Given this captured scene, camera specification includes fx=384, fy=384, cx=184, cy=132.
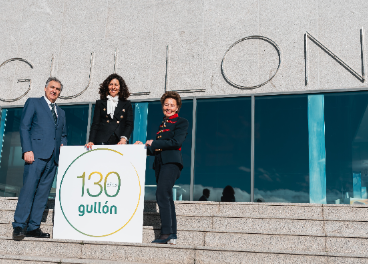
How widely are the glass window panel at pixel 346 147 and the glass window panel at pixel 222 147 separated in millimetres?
1552

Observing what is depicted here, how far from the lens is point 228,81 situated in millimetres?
8133

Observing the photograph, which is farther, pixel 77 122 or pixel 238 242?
pixel 77 122

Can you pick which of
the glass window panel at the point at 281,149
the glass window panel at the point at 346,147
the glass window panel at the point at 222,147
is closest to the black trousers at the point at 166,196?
the glass window panel at the point at 222,147

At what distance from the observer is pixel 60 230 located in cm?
457

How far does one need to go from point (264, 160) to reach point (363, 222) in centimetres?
314

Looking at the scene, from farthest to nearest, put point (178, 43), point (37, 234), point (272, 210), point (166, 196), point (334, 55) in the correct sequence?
point (178, 43), point (334, 55), point (272, 210), point (37, 234), point (166, 196)

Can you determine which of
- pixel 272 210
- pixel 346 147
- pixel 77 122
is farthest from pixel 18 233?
pixel 346 147

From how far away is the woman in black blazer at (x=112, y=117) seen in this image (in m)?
5.07

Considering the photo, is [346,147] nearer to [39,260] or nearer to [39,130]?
[39,130]

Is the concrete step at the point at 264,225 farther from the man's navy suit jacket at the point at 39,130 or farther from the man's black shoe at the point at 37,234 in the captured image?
the man's navy suit jacket at the point at 39,130

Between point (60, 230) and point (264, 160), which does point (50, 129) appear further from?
point (264, 160)

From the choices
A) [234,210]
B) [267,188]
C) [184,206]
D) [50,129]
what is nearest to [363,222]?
[234,210]

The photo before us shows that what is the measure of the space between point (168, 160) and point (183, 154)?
11.8ft

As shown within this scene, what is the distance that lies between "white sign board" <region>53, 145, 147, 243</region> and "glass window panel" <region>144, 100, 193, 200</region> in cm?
241
